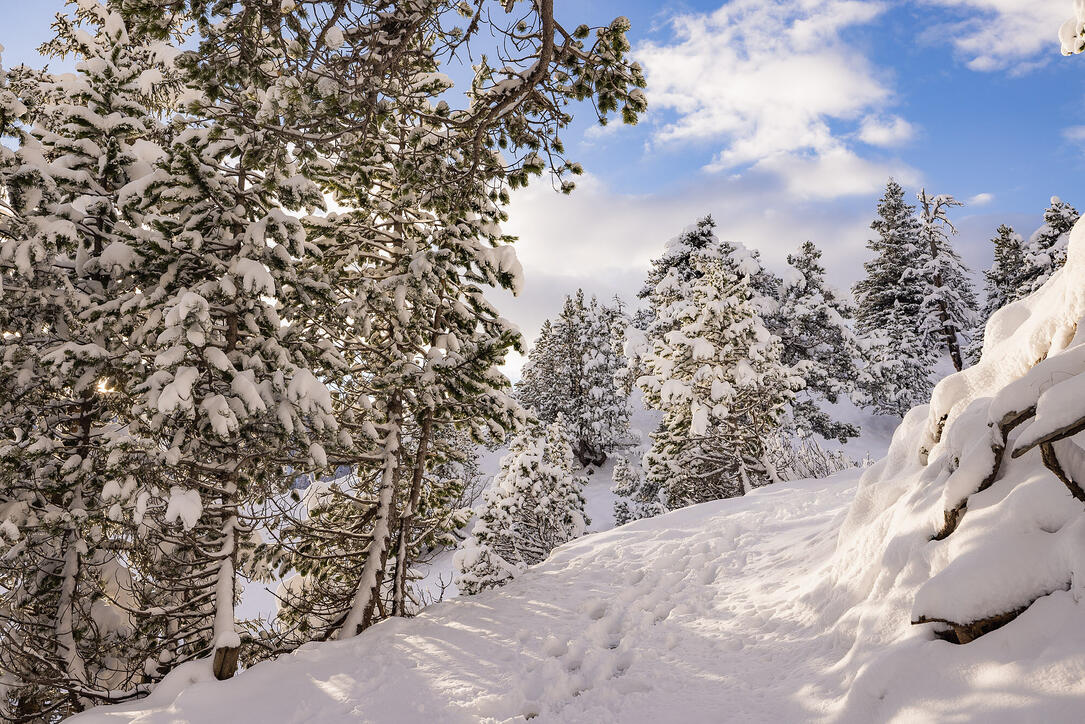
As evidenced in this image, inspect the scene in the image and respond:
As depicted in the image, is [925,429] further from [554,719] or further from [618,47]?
[618,47]

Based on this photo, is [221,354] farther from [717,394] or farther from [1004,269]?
[1004,269]

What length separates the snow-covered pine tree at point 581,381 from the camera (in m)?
31.7

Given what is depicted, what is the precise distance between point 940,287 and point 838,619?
31.4 meters

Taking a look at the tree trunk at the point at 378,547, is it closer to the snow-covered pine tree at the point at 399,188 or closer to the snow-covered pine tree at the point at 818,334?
the snow-covered pine tree at the point at 399,188

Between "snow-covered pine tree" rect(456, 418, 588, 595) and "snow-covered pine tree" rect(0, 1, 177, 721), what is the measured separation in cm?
757

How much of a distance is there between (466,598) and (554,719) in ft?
12.4

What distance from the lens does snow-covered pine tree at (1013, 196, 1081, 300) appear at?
2328 centimetres

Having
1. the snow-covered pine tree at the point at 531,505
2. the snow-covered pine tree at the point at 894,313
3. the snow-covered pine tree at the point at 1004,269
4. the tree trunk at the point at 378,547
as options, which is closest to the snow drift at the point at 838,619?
the tree trunk at the point at 378,547

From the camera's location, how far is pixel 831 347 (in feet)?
83.1

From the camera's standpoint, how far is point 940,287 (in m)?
28.7

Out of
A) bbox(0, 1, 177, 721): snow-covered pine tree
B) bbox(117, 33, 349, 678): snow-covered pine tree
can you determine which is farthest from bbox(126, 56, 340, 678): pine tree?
bbox(0, 1, 177, 721): snow-covered pine tree

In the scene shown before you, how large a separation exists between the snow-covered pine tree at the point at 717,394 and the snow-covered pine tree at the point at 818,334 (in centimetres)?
919

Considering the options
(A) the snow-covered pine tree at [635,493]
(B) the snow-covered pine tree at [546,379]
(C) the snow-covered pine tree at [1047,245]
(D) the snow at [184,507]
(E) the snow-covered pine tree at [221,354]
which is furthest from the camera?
(B) the snow-covered pine tree at [546,379]

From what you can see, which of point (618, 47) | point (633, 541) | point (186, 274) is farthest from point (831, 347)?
point (186, 274)
